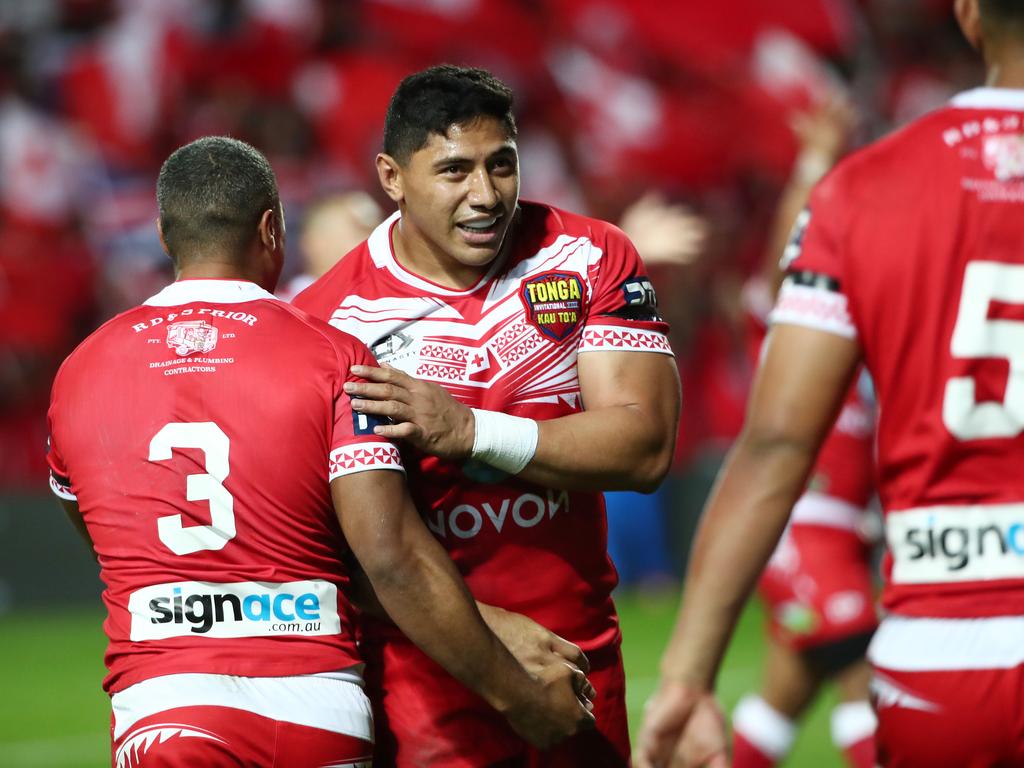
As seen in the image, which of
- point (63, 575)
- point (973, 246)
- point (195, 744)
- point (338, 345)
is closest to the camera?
point (973, 246)

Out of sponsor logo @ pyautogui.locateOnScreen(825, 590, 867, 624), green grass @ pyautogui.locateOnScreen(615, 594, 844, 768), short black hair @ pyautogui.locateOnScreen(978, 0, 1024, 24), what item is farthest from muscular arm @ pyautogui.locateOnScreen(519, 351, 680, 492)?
green grass @ pyautogui.locateOnScreen(615, 594, 844, 768)

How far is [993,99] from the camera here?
309 cm

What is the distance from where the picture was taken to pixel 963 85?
18234 mm

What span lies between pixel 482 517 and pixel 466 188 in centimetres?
86

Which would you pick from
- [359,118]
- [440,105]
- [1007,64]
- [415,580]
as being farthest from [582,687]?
[359,118]

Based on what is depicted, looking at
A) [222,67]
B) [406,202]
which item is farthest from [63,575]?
[406,202]

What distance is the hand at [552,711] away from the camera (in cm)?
378

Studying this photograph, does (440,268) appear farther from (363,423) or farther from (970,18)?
(970,18)

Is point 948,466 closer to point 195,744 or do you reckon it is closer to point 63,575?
point 195,744

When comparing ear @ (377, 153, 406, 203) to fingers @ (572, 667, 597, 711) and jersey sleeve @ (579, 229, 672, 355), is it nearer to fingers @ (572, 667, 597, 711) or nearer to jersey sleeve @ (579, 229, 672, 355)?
jersey sleeve @ (579, 229, 672, 355)

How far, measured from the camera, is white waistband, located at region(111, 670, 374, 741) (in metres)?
3.55

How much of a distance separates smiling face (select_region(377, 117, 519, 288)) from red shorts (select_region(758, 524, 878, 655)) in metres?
3.02

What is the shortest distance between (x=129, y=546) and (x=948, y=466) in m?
1.88

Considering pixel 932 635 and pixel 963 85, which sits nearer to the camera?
pixel 932 635
